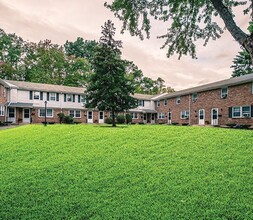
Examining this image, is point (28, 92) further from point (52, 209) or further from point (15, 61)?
point (52, 209)

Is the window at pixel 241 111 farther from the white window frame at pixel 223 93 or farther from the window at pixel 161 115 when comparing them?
the window at pixel 161 115

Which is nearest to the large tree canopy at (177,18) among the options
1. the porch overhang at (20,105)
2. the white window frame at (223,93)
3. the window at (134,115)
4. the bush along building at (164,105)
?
the bush along building at (164,105)

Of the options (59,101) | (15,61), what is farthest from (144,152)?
(15,61)

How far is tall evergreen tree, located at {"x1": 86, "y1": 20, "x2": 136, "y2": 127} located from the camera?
1928 cm

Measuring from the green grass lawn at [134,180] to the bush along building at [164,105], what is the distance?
13.3 metres

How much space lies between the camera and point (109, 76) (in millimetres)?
19141

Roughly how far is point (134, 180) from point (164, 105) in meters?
31.9

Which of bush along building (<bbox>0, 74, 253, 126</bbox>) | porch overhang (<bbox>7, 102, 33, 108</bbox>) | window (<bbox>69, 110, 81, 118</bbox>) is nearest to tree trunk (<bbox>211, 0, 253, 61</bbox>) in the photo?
bush along building (<bbox>0, 74, 253, 126</bbox>)

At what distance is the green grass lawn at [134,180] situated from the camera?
4293mm

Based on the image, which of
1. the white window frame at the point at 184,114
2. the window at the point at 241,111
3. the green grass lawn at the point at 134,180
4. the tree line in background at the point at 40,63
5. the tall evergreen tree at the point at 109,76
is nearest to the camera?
the green grass lawn at the point at 134,180

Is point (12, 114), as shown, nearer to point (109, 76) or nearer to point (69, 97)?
point (69, 97)

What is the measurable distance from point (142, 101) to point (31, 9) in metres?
30.0

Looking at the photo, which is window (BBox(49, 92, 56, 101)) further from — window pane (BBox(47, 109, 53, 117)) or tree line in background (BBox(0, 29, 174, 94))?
tree line in background (BBox(0, 29, 174, 94))

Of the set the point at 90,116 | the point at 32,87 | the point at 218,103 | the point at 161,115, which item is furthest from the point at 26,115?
the point at 218,103
